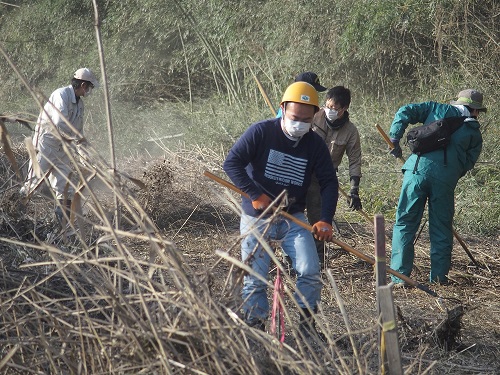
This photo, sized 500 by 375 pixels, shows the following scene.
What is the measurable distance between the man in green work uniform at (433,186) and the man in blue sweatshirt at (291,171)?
6.62 feet

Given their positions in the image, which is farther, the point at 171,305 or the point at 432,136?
the point at 432,136

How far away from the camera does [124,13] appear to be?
18766 mm

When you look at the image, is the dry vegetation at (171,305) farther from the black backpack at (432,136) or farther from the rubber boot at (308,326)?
the black backpack at (432,136)

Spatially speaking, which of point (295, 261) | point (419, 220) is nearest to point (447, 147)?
point (419, 220)

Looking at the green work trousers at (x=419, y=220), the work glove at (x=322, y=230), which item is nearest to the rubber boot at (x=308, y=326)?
the work glove at (x=322, y=230)

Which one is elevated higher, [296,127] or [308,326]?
[296,127]

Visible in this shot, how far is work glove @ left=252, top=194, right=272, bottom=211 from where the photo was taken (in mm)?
4918

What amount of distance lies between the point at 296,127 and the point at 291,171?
278mm

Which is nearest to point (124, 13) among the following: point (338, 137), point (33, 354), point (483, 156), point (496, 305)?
point (483, 156)

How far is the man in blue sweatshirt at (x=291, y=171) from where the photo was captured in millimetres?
5008

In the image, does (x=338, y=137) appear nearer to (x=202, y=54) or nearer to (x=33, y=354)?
(x=33, y=354)

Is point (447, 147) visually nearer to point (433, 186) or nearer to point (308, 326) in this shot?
point (433, 186)

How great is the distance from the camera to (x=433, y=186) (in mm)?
7070

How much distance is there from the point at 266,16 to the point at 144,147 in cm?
381
